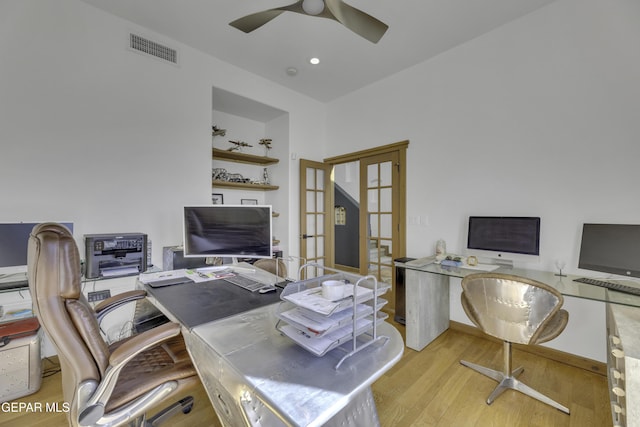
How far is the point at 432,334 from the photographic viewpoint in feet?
8.47

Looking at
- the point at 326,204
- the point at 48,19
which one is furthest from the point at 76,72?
the point at 326,204

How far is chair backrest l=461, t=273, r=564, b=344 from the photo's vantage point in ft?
5.30

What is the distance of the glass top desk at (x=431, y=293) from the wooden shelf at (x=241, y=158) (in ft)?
→ 7.80

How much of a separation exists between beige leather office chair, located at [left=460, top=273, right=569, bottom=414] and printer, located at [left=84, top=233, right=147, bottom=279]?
8.50 ft

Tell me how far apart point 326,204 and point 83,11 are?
3329mm

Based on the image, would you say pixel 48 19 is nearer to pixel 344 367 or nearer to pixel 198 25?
pixel 198 25

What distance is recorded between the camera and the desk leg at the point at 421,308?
240cm

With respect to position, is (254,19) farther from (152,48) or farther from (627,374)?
(627,374)

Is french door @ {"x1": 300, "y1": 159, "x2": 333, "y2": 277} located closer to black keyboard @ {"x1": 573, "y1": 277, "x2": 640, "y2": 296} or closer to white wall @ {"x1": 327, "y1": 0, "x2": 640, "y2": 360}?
white wall @ {"x1": 327, "y1": 0, "x2": 640, "y2": 360}

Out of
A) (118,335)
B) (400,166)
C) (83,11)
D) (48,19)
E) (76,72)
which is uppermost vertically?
(83,11)

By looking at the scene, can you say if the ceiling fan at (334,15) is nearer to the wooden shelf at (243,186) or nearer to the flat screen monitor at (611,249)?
the wooden shelf at (243,186)

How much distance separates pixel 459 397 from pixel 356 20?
2730 mm

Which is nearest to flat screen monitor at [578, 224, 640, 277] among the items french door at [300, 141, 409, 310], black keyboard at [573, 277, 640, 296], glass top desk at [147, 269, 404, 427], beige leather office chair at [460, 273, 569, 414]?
black keyboard at [573, 277, 640, 296]

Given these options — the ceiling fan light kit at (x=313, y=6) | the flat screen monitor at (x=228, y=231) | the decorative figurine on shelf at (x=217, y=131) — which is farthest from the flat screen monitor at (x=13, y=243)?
the ceiling fan light kit at (x=313, y=6)
